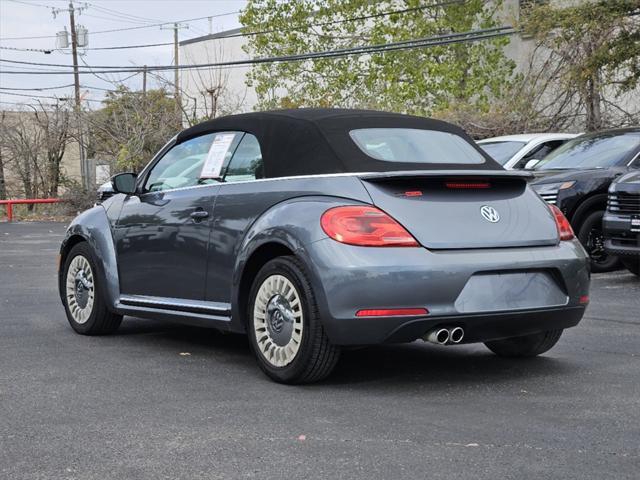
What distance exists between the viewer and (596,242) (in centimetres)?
1266

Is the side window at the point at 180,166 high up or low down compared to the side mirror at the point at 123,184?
up

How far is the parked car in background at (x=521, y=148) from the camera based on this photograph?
50.4 feet

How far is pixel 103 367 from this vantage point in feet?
21.9

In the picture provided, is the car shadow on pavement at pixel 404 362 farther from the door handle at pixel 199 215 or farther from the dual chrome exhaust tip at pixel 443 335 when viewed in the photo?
the door handle at pixel 199 215

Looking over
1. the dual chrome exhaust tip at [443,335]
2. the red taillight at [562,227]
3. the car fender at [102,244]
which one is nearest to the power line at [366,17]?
the car fender at [102,244]

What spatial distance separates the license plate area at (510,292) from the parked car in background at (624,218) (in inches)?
212

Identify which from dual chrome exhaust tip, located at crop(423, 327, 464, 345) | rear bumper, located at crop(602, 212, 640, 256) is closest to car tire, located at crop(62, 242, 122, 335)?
dual chrome exhaust tip, located at crop(423, 327, 464, 345)

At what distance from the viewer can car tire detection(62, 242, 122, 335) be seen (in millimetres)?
7855

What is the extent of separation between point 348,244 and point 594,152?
335 inches

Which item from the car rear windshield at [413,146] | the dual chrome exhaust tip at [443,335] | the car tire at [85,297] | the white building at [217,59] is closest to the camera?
the dual chrome exhaust tip at [443,335]

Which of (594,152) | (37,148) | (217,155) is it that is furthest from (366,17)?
(217,155)

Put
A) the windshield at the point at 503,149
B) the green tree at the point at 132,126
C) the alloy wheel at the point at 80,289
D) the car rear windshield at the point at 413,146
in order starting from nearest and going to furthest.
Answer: the car rear windshield at the point at 413,146 → the alloy wheel at the point at 80,289 → the windshield at the point at 503,149 → the green tree at the point at 132,126

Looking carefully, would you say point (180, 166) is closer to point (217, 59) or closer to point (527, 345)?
point (527, 345)

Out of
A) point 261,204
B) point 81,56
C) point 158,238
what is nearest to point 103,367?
point 158,238
